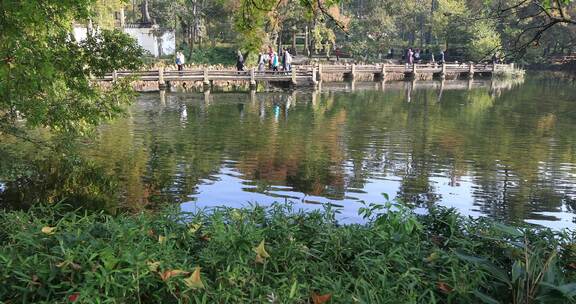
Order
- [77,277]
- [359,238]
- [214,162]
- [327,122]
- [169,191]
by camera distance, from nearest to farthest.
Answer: [77,277] < [359,238] < [169,191] < [214,162] < [327,122]

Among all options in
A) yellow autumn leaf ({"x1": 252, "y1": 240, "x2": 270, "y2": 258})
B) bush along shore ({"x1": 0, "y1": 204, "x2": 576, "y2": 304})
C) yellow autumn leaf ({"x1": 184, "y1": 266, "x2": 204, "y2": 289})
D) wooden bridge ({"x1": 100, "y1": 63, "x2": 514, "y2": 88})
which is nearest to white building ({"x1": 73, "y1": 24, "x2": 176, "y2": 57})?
wooden bridge ({"x1": 100, "y1": 63, "x2": 514, "y2": 88})

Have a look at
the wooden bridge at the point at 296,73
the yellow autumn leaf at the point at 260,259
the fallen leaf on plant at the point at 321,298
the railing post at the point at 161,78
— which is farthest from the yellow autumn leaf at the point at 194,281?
the railing post at the point at 161,78

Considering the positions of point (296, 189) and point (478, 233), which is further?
point (296, 189)

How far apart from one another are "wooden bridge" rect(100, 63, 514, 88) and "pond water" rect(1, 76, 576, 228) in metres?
3.80

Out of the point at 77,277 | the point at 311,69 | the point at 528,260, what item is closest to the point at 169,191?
the point at 77,277

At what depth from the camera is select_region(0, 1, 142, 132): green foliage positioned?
5.03 m

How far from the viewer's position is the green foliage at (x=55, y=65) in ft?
16.5

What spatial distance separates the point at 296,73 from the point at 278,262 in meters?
27.3

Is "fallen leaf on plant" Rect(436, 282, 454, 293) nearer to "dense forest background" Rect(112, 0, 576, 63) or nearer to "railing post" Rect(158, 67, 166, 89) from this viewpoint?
"railing post" Rect(158, 67, 166, 89)

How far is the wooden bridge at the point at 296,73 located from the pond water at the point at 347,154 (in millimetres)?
3797

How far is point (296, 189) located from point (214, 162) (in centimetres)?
295

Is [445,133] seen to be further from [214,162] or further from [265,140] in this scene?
[214,162]

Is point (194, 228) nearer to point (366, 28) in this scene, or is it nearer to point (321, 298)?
point (321, 298)

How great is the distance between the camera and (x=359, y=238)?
150 inches
